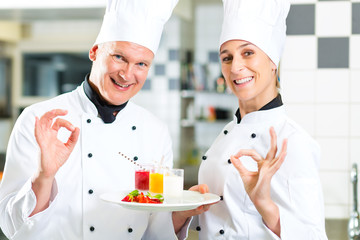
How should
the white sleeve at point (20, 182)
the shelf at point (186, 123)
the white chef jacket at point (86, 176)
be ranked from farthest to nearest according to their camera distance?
the shelf at point (186, 123)
the white chef jacket at point (86, 176)
the white sleeve at point (20, 182)

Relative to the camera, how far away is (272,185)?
1.81 metres

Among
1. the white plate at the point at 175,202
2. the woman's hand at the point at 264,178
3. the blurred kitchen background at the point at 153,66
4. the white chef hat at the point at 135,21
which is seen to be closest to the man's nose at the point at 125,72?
the white chef hat at the point at 135,21

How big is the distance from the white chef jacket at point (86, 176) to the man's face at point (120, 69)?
0.13 m

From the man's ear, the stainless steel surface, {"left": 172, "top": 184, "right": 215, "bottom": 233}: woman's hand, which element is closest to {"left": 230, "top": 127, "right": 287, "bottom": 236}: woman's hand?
{"left": 172, "top": 184, "right": 215, "bottom": 233}: woman's hand

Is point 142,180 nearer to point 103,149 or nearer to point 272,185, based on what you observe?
point 103,149

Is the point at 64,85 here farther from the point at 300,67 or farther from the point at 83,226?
the point at 83,226

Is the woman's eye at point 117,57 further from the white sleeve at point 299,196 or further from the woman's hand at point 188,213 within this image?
the white sleeve at point 299,196

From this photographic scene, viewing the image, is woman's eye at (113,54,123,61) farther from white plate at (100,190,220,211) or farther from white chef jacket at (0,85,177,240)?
white plate at (100,190,220,211)

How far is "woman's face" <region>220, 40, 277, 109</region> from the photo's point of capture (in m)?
1.89

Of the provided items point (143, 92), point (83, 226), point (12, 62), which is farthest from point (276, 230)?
point (12, 62)

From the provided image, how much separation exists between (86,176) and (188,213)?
1.49 ft

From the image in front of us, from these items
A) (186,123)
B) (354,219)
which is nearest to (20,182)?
(354,219)

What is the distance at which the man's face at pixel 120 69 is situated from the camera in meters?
2.01

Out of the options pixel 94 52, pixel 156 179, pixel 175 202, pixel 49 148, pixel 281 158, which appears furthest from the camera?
pixel 94 52
